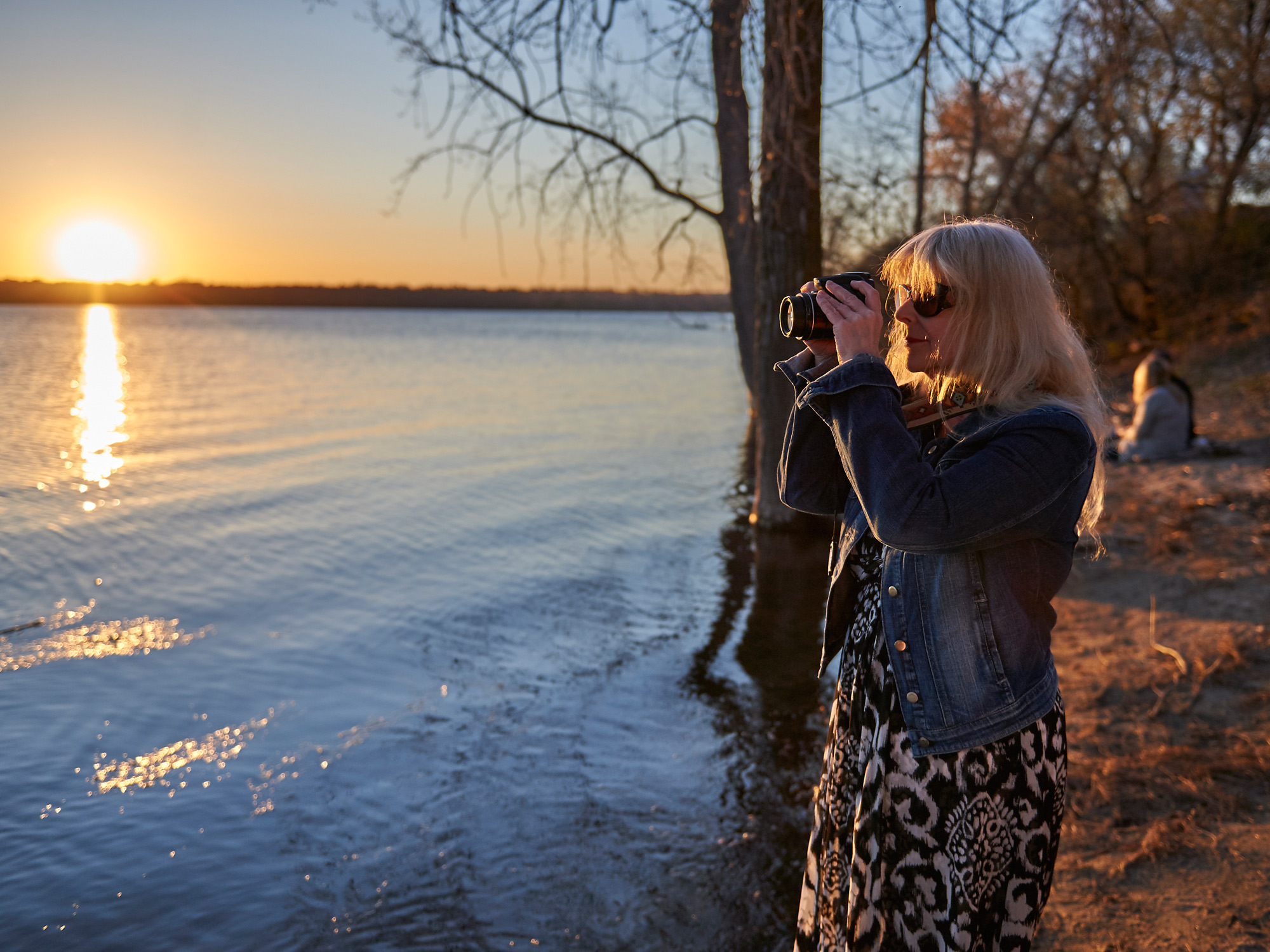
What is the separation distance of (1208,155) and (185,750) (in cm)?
1992

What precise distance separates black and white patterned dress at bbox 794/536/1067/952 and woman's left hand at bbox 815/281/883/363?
1.66 feet

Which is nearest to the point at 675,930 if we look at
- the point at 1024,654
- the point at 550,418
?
the point at 1024,654

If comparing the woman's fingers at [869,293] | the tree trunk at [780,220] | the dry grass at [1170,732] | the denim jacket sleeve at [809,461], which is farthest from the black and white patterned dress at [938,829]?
the tree trunk at [780,220]

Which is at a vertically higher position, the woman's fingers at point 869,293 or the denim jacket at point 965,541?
the woman's fingers at point 869,293

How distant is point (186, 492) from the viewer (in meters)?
11.4

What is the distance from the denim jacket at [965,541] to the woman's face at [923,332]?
0.12m

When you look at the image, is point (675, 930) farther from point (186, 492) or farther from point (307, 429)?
point (307, 429)

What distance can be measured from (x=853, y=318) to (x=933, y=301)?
0.48ft

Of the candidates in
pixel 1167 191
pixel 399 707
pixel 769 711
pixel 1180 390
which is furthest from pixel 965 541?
pixel 1167 191

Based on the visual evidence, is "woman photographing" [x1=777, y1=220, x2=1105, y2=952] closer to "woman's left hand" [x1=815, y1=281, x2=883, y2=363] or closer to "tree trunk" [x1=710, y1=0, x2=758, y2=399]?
"woman's left hand" [x1=815, y1=281, x2=883, y2=363]

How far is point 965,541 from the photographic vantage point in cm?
160

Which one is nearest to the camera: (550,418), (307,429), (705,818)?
(705,818)

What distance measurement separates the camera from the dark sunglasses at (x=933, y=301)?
5.58 feet

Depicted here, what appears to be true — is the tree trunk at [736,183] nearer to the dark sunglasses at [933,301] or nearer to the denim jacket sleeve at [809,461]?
the denim jacket sleeve at [809,461]
